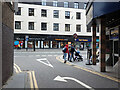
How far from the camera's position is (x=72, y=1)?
42750 mm

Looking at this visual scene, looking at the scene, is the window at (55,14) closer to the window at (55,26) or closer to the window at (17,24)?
the window at (55,26)

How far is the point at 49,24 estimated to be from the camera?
131ft

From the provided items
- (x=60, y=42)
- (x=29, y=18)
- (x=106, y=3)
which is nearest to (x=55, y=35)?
(x=60, y=42)

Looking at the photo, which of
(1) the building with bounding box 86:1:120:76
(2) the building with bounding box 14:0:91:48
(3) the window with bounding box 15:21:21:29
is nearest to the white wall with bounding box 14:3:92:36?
(2) the building with bounding box 14:0:91:48

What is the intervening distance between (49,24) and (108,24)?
30.1 m

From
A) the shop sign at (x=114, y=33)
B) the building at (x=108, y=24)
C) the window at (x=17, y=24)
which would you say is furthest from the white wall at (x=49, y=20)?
the shop sign at (x=114, y=33)

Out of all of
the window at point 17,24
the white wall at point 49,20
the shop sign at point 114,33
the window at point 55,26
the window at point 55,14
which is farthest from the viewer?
the window at point 55,14

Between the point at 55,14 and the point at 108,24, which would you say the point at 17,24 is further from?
the point at 108,24

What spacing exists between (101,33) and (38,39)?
102ft

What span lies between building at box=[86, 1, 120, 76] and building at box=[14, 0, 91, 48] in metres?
28.1

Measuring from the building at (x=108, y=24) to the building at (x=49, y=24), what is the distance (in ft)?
92.1

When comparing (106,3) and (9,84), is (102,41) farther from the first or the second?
(9,84)

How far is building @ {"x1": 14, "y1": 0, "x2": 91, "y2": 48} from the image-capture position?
38.3 metres

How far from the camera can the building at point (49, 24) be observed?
38344 millimetres
